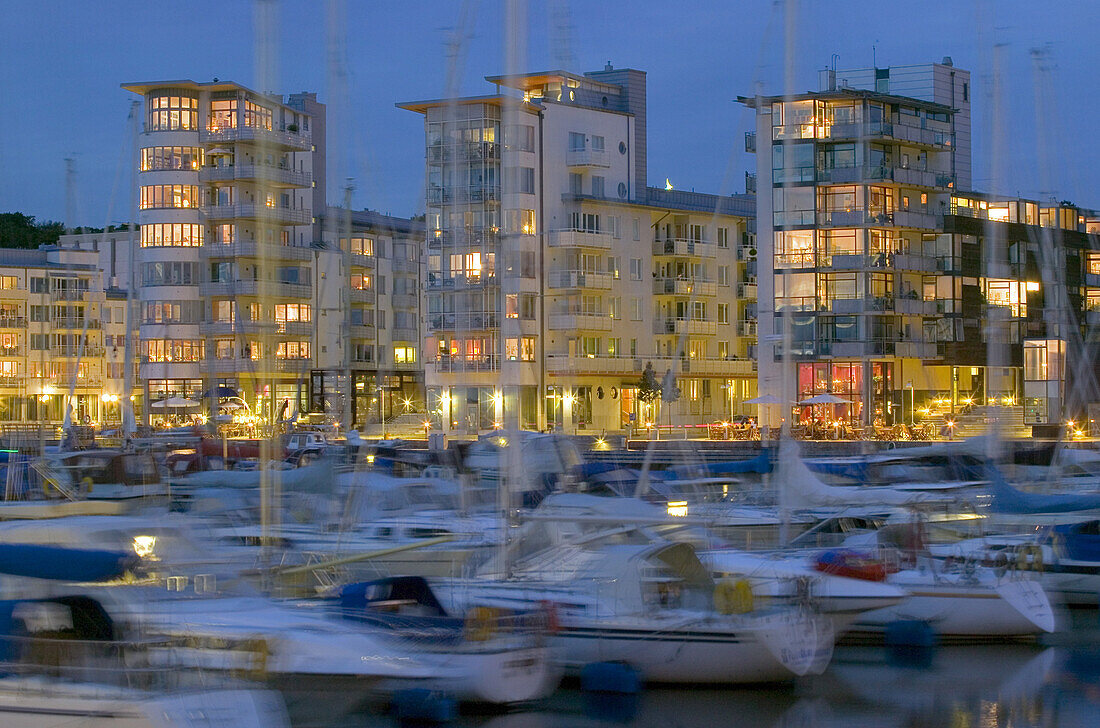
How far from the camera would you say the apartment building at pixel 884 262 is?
7806 cm

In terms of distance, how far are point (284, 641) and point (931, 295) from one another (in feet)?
232

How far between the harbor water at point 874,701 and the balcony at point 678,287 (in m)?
65.7

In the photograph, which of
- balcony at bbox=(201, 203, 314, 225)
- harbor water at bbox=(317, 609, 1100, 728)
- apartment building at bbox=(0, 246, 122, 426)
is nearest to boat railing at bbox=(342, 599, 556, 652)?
harbor water at bbox=(317, 609, 1100, 728)

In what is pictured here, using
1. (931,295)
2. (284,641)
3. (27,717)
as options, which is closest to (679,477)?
(284,641)

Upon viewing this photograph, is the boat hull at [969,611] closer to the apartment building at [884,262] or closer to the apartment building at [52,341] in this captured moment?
the apartment building at [884,262]

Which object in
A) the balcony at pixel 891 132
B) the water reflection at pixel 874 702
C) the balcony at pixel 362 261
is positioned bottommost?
the water reflection at pixel 874 702

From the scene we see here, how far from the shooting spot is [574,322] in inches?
3246

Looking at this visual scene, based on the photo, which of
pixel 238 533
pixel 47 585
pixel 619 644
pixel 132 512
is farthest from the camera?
pixel 132 512

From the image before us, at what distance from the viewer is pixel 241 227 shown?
89.2m

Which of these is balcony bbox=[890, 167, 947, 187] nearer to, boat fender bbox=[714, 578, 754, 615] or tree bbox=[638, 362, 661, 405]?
tree bbox=[638, 362, 661, 405]

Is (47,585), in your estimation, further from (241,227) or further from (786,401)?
(241,227)

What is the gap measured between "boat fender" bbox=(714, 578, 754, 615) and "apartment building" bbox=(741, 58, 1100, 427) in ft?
180

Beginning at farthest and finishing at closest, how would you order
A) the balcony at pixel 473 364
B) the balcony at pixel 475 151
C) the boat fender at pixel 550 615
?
the balcony at pixel 475 151, the balcony at pixel 473 364, the boat fender at pixel 550 615

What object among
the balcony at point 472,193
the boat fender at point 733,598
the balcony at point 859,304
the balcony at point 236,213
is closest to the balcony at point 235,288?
the balcony at point 236,213
